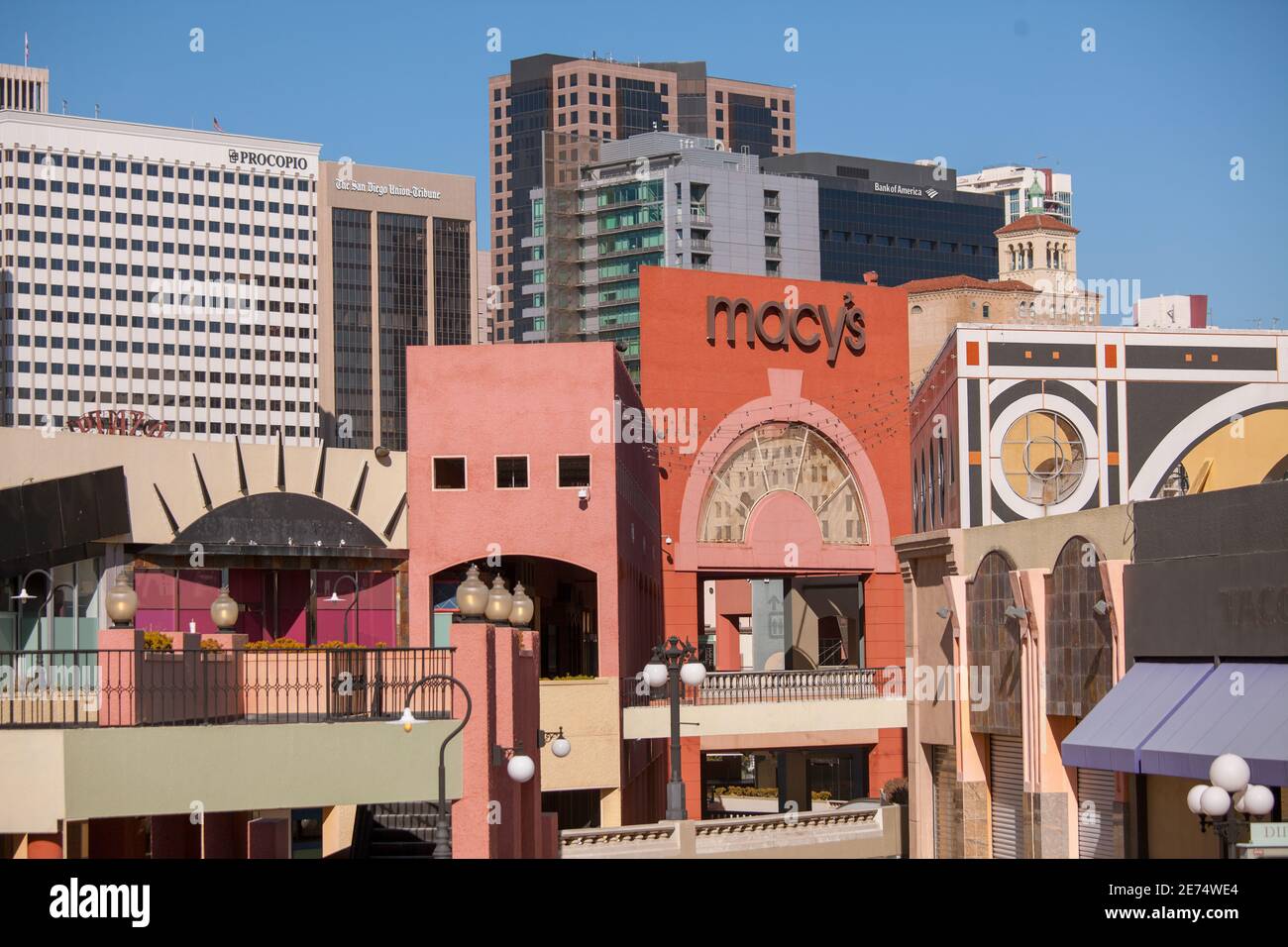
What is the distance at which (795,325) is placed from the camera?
57062 millimetres

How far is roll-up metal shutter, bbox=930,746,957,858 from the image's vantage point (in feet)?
135

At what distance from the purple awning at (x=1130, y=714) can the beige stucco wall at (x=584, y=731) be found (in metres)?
12.8

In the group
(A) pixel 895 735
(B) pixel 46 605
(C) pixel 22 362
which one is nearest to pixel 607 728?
(B) pixel 46 605

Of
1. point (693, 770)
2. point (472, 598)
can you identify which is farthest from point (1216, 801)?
point (693, 770)

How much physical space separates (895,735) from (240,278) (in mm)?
126539

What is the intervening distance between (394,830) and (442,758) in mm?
7293

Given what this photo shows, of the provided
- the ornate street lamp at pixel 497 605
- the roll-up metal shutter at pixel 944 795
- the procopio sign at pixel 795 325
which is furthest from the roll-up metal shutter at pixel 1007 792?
the procopio sign at pixel 795 325

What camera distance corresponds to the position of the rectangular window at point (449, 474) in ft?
138

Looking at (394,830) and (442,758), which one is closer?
(442,758)

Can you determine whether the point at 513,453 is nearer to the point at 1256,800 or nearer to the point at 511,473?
the point at 511,473
